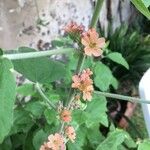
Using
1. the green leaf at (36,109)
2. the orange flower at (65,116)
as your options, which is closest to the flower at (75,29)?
the orange flower at (65,116)

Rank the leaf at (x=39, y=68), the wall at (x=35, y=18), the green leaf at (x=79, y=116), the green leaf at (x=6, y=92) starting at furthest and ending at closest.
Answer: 1. the wall at (x=35, y=18)
2. the green leaf at (x=79, y=116)
3. the leaf at (x=39, y=68)
4. the green leaf at (x=6, y=92)

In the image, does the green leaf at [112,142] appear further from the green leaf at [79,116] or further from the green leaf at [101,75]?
the green leaf at [101,75]

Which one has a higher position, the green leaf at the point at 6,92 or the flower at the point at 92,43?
the flower at the point at 92,43

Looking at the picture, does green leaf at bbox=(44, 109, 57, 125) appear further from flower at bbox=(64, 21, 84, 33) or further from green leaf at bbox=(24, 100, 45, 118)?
flower at bbox=(64, 21, 84, 33)

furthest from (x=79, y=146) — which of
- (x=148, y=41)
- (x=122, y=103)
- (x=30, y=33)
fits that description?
(x=148, y=41)

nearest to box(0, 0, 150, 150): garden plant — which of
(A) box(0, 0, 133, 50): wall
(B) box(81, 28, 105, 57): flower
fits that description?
(B) box(81, 28, 105, 57): flower

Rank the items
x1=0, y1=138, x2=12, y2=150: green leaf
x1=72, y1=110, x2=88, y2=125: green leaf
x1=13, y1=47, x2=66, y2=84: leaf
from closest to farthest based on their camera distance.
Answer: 1. x1=13, y1=47, x2=66, y2=84: leaf
2. x1=72, y1=110, x2=88, y2=125: green leaf
3. x1=0, y1=138, x2=12, y2=150: green leaf
